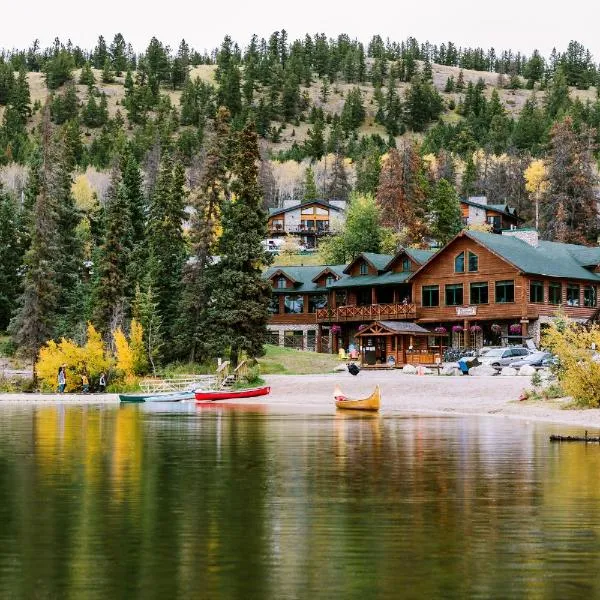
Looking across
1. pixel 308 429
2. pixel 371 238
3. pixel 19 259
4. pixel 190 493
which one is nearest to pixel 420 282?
pixel 371 238

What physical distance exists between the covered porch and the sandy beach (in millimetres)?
9294

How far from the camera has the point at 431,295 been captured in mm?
78938

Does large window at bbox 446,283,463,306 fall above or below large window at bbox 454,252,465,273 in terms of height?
below

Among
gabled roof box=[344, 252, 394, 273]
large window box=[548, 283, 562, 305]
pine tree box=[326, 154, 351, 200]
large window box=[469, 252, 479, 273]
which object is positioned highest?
pine tree box=[326, 154, 351, 200]

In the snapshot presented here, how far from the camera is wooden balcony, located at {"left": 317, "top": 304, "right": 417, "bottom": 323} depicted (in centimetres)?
7969

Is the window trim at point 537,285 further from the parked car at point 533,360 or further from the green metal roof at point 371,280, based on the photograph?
the parked car at point 533,360

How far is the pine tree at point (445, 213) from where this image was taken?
356ft

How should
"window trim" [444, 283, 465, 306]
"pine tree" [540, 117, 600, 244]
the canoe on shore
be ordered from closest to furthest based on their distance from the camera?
1. the canoe on shore
2. "window trim" [444, 283, 465, 306]
3. "pine tree" [540, 117, 600, 244]

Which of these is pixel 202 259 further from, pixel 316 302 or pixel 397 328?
pixel 316 302

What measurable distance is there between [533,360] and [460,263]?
17816 mm

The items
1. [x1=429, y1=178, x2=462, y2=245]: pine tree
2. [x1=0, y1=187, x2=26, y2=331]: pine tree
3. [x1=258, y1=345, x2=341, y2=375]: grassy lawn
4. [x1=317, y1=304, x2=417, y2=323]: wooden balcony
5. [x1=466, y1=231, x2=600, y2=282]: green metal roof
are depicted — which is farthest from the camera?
[x1=429, y1=178, x2=462, y2=245]: pine tree

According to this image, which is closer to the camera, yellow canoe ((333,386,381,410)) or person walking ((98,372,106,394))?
yellow canoe ((333,386,381,410))

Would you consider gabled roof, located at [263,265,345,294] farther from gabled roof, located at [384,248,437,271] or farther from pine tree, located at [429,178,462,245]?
pine tree, located at [429,178,462,245]

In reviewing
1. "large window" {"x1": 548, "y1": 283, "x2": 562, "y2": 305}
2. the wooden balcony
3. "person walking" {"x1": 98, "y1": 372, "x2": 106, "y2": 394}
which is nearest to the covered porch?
the wooden balcony
